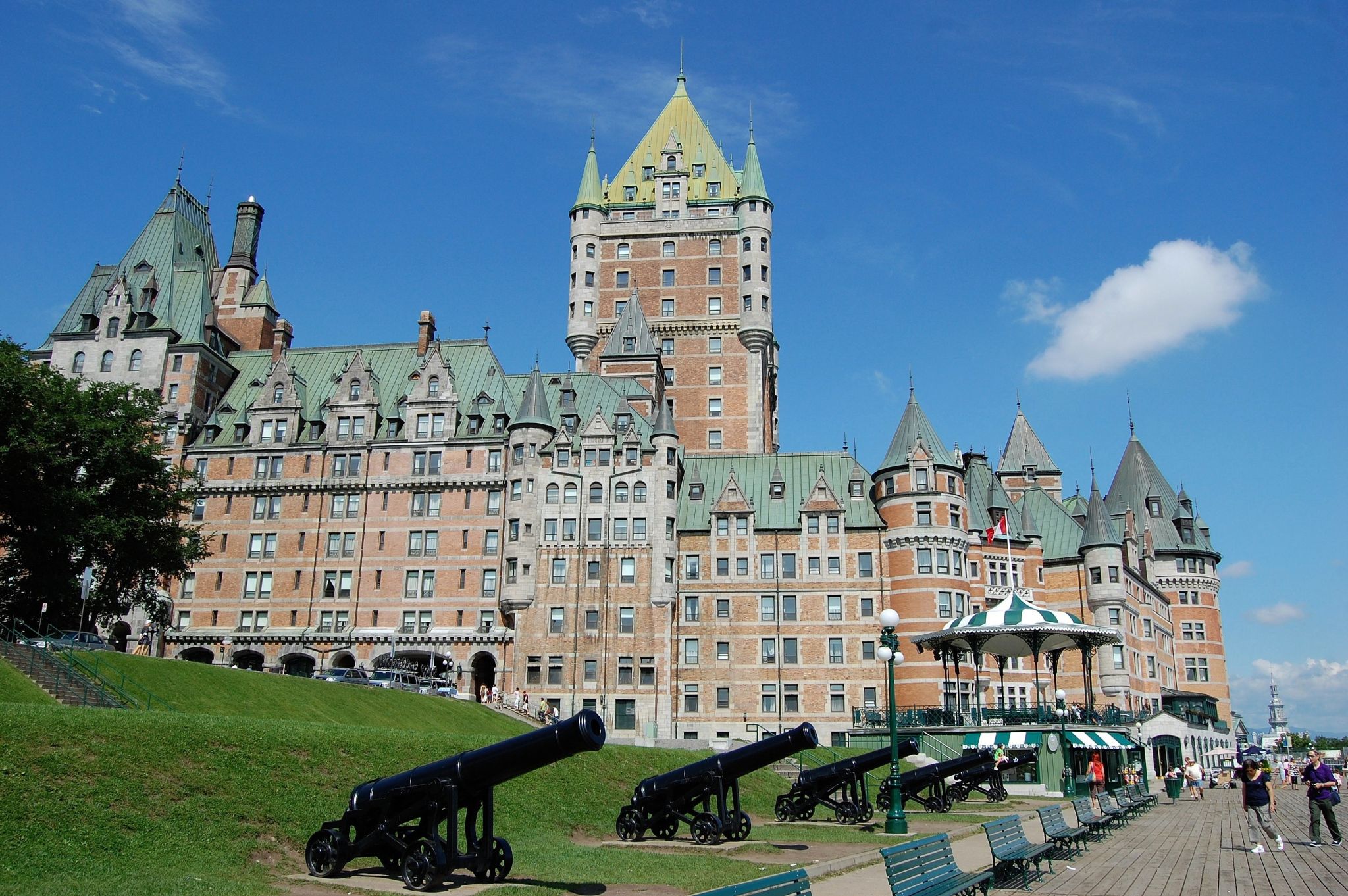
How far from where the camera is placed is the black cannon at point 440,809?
16.8m

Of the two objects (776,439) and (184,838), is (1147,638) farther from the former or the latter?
(184,838)

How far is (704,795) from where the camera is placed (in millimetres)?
23750

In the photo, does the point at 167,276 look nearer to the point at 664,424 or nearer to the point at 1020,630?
the point at 664,424

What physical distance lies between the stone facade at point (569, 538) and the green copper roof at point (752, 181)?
1514 centimetres

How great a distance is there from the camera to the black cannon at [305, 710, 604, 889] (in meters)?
16.8

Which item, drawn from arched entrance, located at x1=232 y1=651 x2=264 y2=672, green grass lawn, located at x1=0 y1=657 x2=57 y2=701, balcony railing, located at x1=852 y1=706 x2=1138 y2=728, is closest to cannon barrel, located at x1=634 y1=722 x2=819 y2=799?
green grass lawn, located at x1=0 y1=657 x2=57 y2=701

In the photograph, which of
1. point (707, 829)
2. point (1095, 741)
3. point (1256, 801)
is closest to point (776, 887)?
point (707, 829)

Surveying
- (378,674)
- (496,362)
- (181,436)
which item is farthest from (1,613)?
(496,362)

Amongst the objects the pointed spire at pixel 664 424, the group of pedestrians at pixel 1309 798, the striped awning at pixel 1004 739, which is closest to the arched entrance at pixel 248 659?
the pointed spire at pixel 664 424

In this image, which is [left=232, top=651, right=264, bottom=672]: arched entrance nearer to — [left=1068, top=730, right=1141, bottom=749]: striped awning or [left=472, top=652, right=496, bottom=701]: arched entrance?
[left=472, top=652, right=496, bottom=701]: arched entrance

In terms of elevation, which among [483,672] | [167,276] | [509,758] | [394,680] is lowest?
[509,758]

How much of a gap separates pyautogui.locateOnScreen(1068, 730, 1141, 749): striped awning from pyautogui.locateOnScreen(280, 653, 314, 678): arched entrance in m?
44.8

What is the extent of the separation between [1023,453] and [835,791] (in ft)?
232

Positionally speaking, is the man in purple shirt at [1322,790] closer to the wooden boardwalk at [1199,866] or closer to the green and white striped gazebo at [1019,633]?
the wooden boardwalk at [1199,866]
